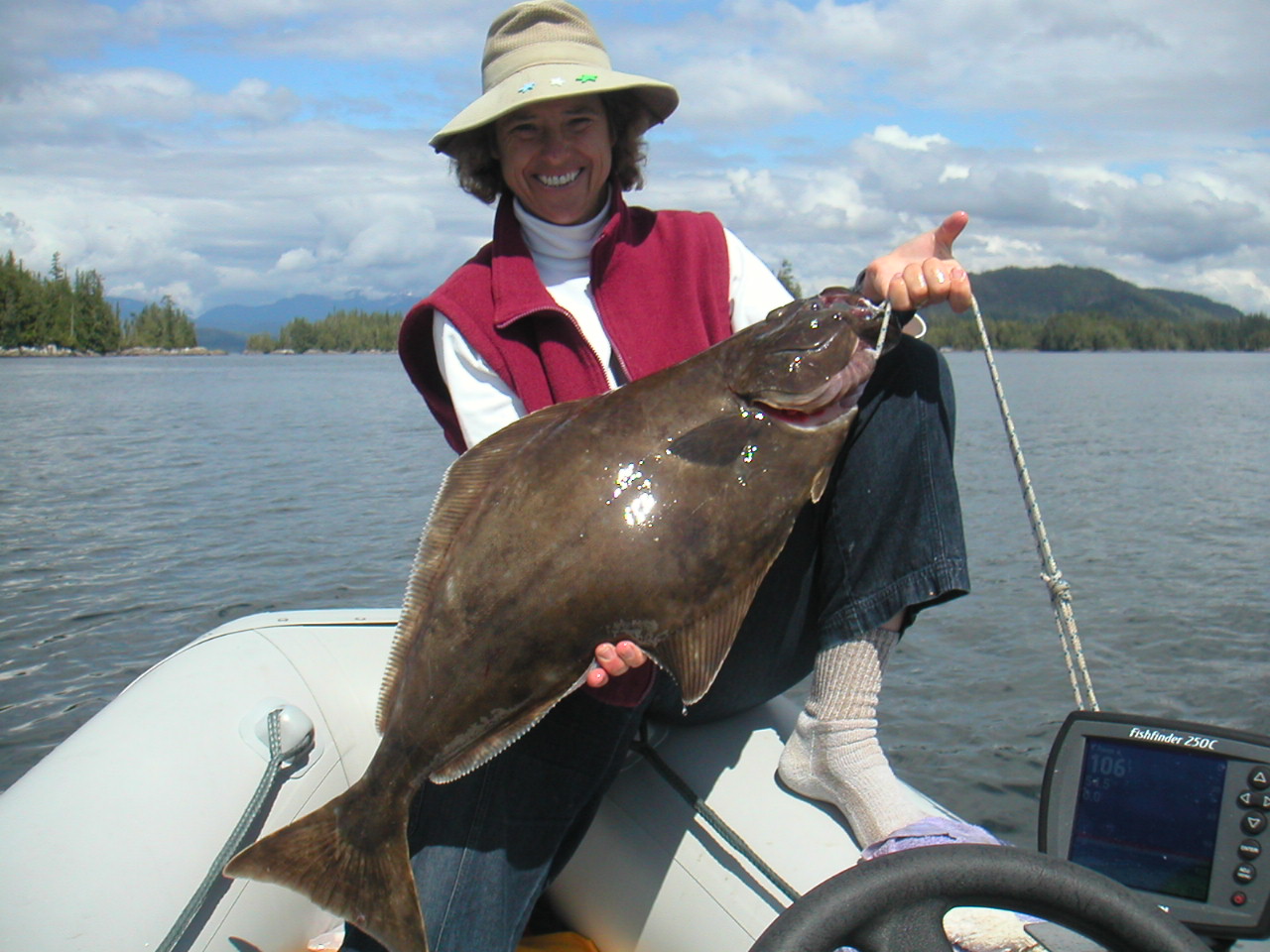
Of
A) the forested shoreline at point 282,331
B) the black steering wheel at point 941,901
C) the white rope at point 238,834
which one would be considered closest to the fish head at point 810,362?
the black steering wheel at point 941,901

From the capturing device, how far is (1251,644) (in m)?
8.91

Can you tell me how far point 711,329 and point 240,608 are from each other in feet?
25.7

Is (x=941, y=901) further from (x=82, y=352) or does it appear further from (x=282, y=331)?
(x=282, y=331)

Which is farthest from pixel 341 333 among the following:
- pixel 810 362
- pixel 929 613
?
pixel 810 362

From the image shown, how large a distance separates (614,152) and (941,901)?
2.56m

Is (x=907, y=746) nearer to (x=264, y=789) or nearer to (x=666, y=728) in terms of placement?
(x=666, y=728)

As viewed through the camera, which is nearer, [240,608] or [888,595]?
[888,595]

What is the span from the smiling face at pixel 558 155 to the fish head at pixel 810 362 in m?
0.97

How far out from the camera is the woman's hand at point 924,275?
2.48 metres

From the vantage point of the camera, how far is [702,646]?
2.36m

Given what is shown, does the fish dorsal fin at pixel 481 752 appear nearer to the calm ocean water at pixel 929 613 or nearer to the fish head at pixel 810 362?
the fish head at pixel 810 362

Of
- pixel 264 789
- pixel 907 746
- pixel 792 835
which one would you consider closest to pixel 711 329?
pixel 792 835

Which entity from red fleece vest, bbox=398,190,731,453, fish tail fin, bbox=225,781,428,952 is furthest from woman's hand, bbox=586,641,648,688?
red fleece vest, bbox=398,190,731,453

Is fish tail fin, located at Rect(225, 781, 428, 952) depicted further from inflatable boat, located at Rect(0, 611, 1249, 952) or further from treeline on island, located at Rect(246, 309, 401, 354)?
treeline on island, located at Rect(246, 309, 401, 354)
